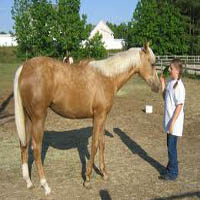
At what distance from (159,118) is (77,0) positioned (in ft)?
90.8

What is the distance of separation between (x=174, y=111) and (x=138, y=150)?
1.87 metres

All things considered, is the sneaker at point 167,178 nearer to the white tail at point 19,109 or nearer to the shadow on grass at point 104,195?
the shadow on grass at point 104,195

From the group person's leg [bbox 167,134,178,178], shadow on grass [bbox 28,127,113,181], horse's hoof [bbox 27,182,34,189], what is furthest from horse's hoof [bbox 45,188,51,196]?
person's leg [bbox 167,134,178,178]

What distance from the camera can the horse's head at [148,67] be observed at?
16.5 ft

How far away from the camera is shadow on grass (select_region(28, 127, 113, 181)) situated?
6.28 m

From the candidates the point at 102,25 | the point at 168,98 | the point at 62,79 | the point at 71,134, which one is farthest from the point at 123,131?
the point at 102,25

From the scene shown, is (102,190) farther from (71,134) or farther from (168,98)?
(71,134)

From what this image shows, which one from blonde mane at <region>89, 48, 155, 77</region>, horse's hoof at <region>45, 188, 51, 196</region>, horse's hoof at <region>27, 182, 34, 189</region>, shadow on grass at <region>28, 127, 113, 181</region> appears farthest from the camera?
shadow on grass at <region>28, 127, 113, 181</region>

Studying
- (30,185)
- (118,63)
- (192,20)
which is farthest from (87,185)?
(192,20)

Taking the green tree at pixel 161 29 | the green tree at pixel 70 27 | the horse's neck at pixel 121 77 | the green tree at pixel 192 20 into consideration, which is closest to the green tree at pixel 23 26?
the green tree at pixel 70 27

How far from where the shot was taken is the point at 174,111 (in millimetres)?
4879

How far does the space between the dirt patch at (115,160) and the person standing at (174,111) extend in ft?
0.70

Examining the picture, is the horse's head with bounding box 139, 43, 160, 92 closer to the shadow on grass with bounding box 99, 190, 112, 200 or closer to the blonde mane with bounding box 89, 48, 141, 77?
the blonde mane with bounding box 89, 48, 141, 77

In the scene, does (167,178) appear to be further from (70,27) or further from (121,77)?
(70,27)
